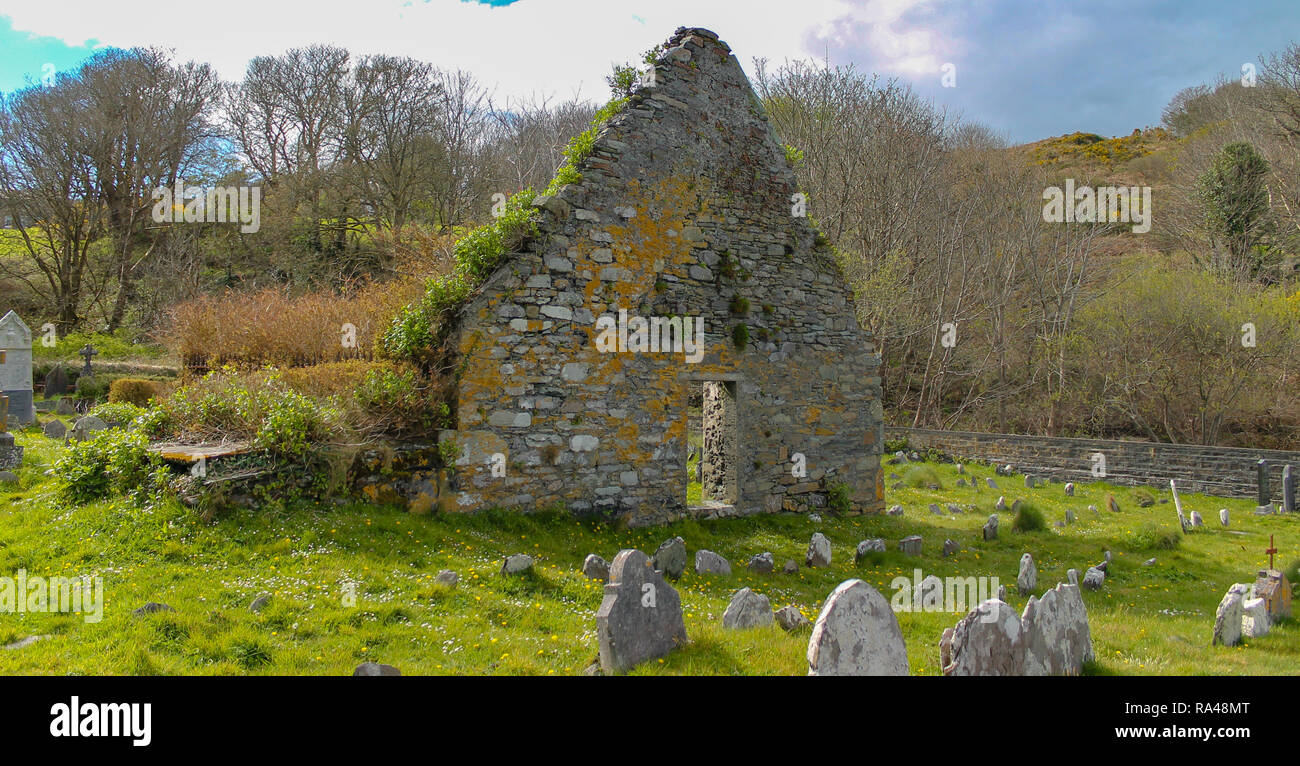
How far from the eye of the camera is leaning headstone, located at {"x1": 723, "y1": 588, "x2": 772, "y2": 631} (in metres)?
5.46

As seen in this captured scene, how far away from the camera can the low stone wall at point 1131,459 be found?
16516 mm

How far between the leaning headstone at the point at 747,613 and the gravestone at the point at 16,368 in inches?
604

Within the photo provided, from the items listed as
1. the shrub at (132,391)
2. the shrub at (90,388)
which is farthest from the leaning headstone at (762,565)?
the shrub at (90,388)

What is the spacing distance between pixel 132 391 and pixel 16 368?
199cm

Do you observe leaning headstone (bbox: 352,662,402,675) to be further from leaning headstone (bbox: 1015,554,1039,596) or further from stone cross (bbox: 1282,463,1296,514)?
stone cross (bbox: 1282,463,1296,514)

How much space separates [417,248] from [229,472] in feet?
39.1

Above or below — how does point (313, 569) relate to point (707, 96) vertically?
below

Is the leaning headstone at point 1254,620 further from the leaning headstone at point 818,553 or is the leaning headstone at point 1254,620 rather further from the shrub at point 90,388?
the shrub at point 90,388

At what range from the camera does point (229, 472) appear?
22.4 ft

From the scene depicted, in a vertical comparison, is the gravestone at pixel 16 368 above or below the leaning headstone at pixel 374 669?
above

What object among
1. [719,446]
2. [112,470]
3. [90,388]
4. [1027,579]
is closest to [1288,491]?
[1027,579]

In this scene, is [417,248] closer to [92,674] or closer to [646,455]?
[646,455]

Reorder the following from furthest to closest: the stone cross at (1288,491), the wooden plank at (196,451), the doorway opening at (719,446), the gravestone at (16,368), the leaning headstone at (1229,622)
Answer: the stone cross at (1288,491) → the gravestone at (16,368) → the doorway opening at (719,446) → the wooden plank at (196,451) → the leaning headstone at (1229,622)
